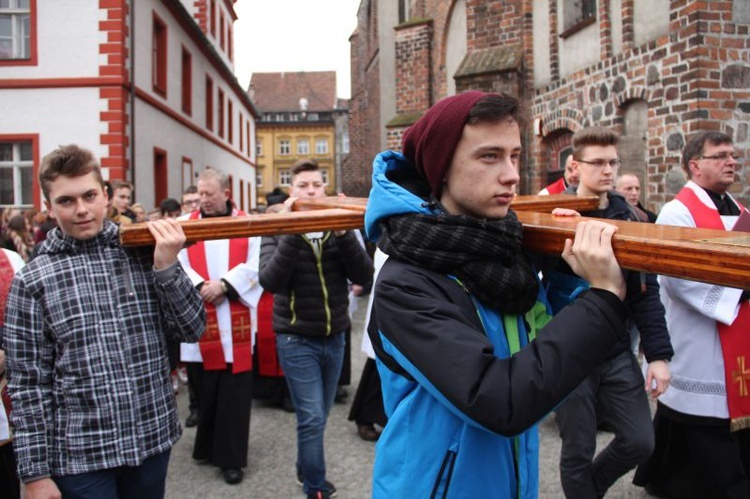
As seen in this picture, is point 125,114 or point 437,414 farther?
point 125,114

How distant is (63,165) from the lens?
2594 mm

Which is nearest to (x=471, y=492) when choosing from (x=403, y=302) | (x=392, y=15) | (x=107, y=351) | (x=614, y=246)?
(x=403, y=302)

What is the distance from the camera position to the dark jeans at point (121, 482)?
2.44 meters

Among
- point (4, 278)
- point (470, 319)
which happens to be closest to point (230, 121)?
point (4, 278)

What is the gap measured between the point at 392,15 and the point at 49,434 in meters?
16.9

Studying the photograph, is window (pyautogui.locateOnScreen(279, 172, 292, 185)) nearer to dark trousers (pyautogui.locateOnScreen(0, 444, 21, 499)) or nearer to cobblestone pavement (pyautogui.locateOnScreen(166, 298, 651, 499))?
cobblestone pavement (pyautogui.locateOnScreen(166, 298, 651, 499))

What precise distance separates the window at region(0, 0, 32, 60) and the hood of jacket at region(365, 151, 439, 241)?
51.3 feet

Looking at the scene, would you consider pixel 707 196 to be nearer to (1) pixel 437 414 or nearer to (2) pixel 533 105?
(1) pixel 437 414

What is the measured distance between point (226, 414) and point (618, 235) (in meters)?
3.96

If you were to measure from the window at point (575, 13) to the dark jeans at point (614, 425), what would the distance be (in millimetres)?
6952

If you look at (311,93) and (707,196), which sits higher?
(311,93)

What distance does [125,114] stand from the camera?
49.1ft

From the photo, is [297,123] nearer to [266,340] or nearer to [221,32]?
[221,32]

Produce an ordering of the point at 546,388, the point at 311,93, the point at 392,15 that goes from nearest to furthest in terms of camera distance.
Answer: the point at 546,388 → the point at 392,15 → the point at 311,93
